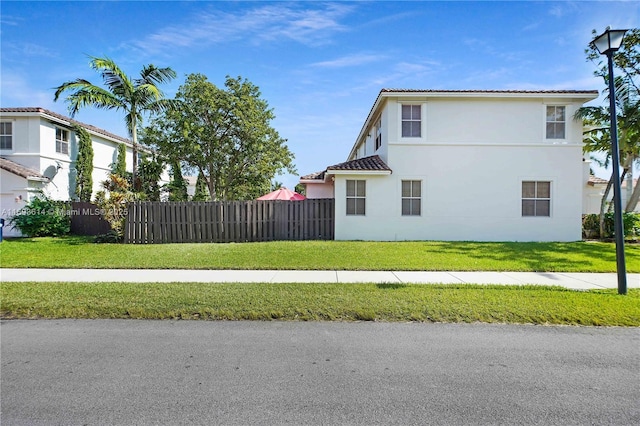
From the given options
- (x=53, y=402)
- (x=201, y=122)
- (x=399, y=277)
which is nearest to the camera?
(x=53, y=402)

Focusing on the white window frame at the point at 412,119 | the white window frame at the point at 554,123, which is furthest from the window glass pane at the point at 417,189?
the white window frame at the point at 554,123

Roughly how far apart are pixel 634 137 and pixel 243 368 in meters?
18.3

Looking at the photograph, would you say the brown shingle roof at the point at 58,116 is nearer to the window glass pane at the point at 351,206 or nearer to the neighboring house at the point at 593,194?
the window glass pane at the point at 351,206

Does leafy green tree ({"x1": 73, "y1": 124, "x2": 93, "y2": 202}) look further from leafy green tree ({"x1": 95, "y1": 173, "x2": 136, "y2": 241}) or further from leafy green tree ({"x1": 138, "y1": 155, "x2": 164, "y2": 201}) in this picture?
leafy green tree ({"x1": 95, "y1": 173, "x2": 136, "y2": 241})

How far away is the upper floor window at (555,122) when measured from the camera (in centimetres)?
1459

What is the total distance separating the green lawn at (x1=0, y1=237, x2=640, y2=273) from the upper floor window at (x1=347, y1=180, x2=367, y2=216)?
6.81 feet

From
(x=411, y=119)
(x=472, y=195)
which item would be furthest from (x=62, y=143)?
(x=472, y=195)

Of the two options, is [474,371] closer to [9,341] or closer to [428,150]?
[9,341]

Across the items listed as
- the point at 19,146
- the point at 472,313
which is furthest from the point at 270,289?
the point at 19,146

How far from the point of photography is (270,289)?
6.74 metres

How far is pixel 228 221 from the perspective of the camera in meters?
14.1

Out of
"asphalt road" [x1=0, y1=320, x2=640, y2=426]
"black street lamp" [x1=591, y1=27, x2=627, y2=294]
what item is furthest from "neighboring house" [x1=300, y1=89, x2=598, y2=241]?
"asphalt road" [x1=0, y1=320, x2=640, y2=426]

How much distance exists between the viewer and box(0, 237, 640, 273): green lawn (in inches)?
366

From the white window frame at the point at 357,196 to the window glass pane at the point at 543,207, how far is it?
23.2 ft
